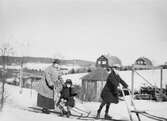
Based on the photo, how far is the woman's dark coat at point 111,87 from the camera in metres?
1.68

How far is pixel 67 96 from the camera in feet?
5.96

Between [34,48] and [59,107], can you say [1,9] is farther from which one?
[59,107]

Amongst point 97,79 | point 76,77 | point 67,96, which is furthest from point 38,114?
point 97,79

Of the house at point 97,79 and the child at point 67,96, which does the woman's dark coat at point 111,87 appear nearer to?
the house at point 97,79

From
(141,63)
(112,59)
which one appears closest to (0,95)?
(112,59)

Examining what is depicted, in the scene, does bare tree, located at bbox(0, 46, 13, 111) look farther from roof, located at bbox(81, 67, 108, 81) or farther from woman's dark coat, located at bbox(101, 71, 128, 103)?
woman's dark coat, located at bbox(101, 71, 128, 103)

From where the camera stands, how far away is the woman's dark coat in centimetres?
168

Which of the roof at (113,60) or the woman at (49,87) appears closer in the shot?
the roof at (113,60)

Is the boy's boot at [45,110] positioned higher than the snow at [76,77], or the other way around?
the snow at [76,77]

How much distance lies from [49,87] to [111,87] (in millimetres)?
514

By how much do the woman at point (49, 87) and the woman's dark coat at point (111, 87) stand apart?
1.13 ft

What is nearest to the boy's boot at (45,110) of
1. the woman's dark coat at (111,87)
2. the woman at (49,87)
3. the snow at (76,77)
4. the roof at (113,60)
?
the woman at (49,87)

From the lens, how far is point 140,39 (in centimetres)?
170

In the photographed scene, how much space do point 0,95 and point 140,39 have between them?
3.50ft
